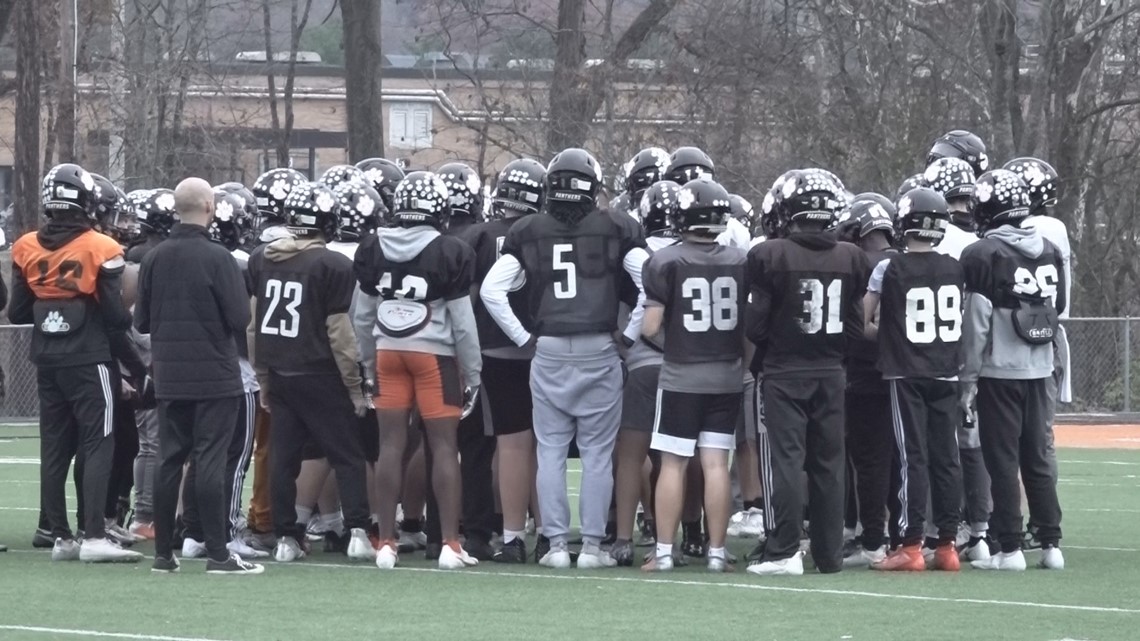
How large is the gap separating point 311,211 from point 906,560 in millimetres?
3728

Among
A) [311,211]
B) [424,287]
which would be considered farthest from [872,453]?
[311,211]

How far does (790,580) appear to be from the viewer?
32.0ft

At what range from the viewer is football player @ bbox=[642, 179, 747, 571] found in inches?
394

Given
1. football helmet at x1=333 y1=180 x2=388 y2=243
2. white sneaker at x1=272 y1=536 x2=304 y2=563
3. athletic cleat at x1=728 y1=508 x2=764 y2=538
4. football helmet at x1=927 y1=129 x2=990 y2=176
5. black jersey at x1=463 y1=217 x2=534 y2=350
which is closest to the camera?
white sneaker at x1=272 y1=536 x2=304 y2=563

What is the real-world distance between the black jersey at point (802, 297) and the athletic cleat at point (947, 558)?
1154 millimetres

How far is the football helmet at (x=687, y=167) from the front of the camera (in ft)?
37.2

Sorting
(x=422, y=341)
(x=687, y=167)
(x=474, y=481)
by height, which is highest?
(x=687, y=167)

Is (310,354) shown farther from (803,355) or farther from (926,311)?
(926,311)

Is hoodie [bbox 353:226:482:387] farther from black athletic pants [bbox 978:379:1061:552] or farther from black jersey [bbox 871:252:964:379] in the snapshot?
black athletic pants [bbox 978:379:1061:552]

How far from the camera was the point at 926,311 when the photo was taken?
33.1 ft

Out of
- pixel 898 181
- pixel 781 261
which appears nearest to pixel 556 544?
pixel 781 261

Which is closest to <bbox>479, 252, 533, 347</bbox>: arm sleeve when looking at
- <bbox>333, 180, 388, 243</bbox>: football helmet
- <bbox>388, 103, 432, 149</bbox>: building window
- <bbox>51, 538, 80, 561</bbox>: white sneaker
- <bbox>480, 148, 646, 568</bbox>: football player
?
<bbox>480, 148, 646, 568</bbox>: football player

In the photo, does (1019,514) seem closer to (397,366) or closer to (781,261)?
(781,261)

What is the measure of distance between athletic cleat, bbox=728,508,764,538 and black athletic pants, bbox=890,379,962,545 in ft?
6.79
